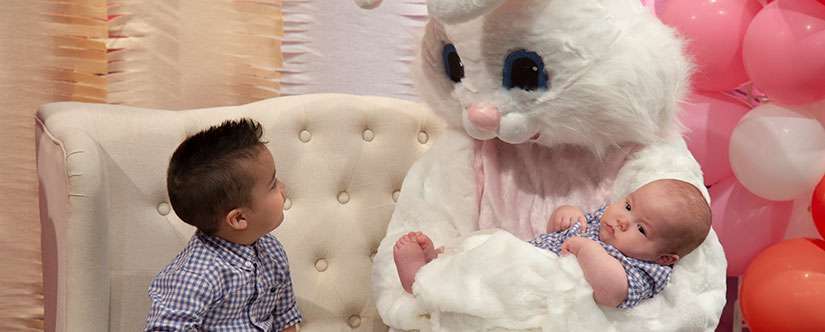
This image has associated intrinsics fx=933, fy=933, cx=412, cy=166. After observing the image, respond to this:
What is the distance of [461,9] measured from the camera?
152 centimetres

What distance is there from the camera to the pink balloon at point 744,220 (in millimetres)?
2146

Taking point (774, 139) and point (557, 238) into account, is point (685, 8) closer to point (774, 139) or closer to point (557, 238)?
point (774, 139)

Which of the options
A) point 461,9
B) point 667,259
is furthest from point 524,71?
point 667,259

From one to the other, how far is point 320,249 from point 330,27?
1.85 feet

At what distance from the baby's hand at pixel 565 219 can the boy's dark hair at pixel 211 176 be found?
1.82ft

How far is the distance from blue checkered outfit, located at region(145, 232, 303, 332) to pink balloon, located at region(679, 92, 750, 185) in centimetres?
99

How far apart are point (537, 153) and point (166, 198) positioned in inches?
30.6

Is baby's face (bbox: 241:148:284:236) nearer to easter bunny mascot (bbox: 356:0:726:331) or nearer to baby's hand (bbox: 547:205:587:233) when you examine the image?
easter bunny mascot (bbox: 356:0:726:331)

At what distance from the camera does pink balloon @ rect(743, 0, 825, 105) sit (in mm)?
1879

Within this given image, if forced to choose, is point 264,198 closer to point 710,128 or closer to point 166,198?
point 166,198

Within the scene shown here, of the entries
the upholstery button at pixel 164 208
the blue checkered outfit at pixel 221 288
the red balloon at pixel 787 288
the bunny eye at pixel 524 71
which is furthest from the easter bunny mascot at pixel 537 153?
the upholstery button at pixel 164 208

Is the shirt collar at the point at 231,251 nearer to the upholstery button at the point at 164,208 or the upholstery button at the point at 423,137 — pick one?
the upholstery button at the point at 164,208

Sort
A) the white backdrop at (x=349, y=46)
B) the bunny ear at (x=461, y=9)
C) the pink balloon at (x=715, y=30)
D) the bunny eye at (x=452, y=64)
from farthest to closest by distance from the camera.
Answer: the white backdrop at (x=349, y=46), the pink balloon at (x=715, y=30), the bunny eye at (x=452, y=64), the bunny ear at (x=461, y=9)

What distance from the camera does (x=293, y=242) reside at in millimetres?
2047
